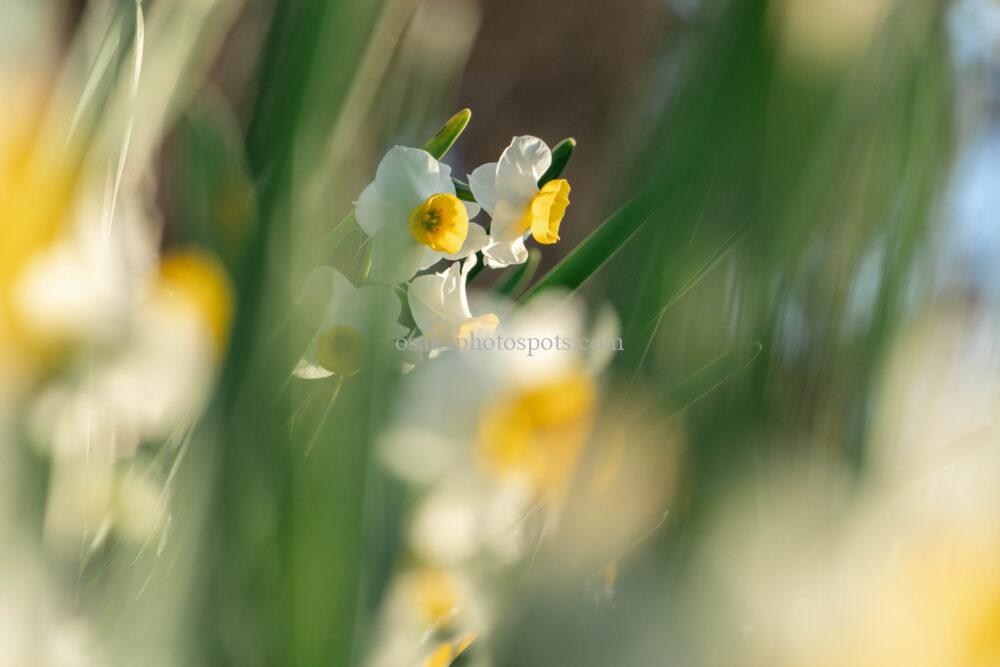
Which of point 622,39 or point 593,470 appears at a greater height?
point 593,470

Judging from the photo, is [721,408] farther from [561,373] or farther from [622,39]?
[622,39]

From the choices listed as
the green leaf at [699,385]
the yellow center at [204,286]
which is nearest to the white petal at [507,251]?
the yellow center at [204,286]

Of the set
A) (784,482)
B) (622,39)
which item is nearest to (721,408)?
(784,482)

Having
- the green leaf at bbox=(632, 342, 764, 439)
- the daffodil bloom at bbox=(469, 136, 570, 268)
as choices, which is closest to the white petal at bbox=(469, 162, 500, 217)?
the daffodil bloom at bbox=(469, 136, 570, 268)

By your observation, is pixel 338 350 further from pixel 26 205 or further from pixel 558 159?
pixel 558 159

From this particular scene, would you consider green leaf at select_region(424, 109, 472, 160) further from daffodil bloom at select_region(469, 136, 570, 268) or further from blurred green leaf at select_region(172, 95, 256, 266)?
blurred green leaf at select_region(172, 95, 256, 266)

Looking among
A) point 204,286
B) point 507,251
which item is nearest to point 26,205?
point 204,286
